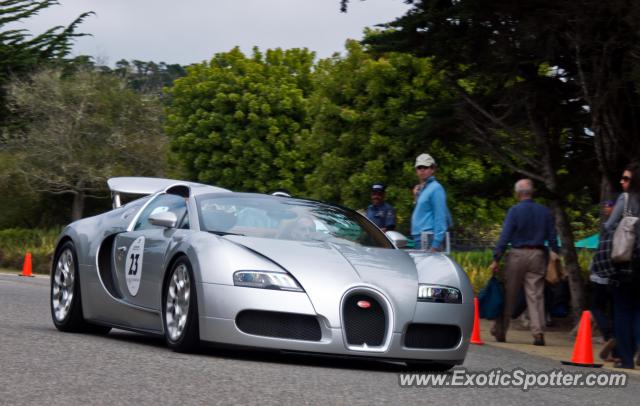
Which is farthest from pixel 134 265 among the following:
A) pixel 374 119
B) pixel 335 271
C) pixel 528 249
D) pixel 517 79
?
pixel 374 119

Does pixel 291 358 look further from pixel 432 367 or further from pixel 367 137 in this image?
pixel 367 137

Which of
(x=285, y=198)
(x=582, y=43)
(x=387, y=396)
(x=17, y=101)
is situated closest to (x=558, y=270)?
(x=582, y=43)

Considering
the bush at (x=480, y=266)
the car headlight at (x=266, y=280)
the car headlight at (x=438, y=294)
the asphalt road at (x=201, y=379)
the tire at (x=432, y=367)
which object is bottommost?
the bush at (x=480, y=266)

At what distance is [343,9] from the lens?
590 inches

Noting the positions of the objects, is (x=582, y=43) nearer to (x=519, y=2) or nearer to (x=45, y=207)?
(x=519, y=2)

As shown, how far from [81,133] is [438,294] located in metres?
44.0

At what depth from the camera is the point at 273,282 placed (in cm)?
878

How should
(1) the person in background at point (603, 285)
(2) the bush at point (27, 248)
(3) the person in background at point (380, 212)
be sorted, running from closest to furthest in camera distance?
(1) the person in background at point (603, 285) < (3) the person in background at point (380, 212) < (2) the bush at point (27, 248)

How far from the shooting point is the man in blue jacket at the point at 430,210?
42.2 ft

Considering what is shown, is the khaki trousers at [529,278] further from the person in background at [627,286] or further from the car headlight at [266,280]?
the car headlight at [266,280]

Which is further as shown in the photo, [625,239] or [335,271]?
[625,239]

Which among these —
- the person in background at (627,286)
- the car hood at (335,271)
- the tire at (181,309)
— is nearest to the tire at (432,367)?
the car hood at (335,271)

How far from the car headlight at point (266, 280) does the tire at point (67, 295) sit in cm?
257

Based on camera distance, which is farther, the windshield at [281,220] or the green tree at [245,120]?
the green tree at [245,120]
